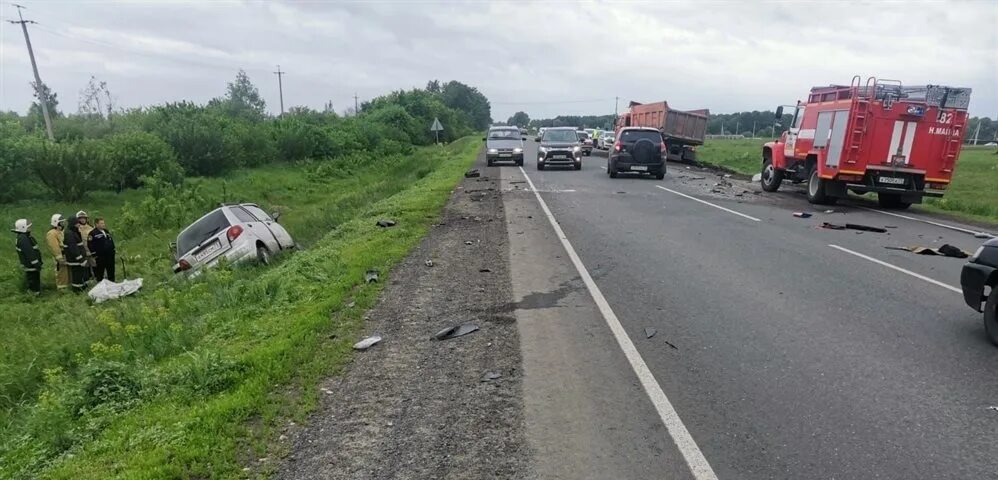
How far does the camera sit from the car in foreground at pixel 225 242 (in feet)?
39.5

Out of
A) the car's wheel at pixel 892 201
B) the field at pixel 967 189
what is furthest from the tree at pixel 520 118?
the car's wheel at pixel 892 201

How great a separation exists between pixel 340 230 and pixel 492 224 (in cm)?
325

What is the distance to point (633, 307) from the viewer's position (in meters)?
6.70

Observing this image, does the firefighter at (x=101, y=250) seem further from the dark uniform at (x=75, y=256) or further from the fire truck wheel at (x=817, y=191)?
the fire truck wheel at (x=817, y=191)

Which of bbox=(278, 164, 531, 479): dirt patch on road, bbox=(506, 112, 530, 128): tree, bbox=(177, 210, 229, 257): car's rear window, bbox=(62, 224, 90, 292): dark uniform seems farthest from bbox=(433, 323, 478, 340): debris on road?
bbox=(506, 112, 530, 128): tree

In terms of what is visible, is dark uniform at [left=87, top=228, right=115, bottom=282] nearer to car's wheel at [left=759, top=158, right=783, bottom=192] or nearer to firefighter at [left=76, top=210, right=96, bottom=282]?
firefighter at [left=76, top=210, right=96, bottom=282]

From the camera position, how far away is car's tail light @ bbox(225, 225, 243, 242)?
12086 millimetres

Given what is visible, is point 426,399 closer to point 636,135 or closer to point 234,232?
point 234,232

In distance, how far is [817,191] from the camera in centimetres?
1656

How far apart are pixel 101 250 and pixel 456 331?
1093 cm

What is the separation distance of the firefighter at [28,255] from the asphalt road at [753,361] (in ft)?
33.8

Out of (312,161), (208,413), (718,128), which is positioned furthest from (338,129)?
(718,128)

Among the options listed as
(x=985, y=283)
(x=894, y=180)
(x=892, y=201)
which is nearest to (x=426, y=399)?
(x=985, y=283)

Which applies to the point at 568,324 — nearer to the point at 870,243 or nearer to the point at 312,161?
the point at 870,243
